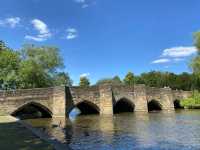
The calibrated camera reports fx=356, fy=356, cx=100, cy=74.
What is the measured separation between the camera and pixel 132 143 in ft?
68.2

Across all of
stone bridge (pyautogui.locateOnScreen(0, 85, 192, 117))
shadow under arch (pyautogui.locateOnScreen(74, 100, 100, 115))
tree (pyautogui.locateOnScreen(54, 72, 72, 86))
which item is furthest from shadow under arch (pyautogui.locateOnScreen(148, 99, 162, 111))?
tree (pyautogui.locateOnScreen(54, 72, 72, 86))

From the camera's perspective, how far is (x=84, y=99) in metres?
47.8

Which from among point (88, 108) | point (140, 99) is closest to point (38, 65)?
point (88, 108)

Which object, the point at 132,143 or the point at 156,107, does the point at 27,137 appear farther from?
the point at 156,107

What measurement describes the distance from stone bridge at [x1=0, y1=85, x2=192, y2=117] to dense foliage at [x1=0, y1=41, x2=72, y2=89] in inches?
346

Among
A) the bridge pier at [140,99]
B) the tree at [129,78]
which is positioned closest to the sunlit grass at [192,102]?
the bridge pier at [140,99]

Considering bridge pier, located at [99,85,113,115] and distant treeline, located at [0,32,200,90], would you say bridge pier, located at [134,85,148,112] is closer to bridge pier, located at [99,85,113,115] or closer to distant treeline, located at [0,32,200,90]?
bridge pier, located at [99,85,113,115]

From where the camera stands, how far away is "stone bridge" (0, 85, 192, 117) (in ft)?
144

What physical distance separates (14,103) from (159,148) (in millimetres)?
28580

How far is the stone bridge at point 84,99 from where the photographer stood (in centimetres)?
4400

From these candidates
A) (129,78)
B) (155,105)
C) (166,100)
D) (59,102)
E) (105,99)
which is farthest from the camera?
(129,78)

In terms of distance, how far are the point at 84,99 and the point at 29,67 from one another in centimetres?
1394

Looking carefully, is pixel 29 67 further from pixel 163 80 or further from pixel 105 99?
pixel 163 80

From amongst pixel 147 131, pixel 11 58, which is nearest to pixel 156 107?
pixel 11 58
